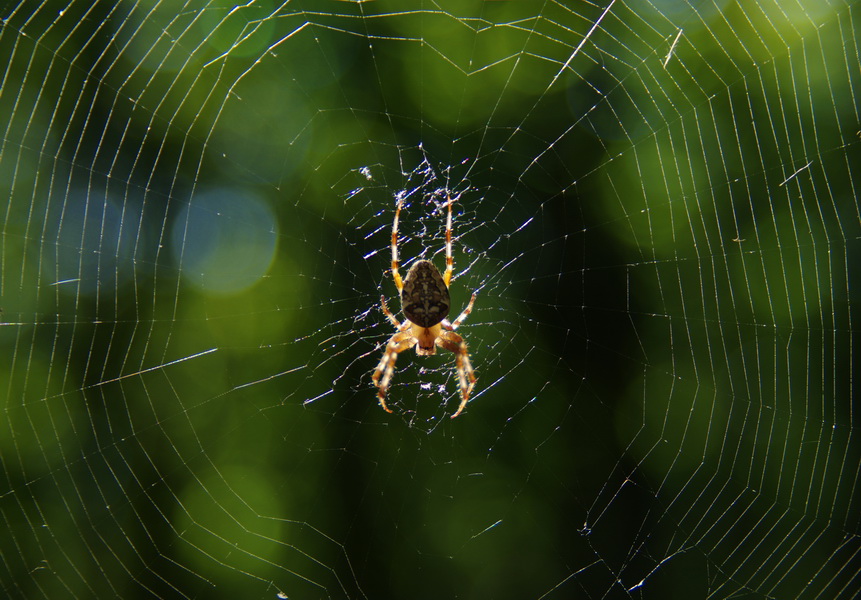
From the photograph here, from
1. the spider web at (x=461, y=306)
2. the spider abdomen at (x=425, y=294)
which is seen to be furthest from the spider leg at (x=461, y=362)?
the spider web at (x=461, y=306)

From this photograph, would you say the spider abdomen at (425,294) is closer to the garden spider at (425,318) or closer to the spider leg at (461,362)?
the garden spider at (425,318)

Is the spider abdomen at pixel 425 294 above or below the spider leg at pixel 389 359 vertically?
above

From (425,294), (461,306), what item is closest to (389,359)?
(425,294)

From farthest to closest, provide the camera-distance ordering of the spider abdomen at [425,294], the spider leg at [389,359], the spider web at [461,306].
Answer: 1. the spider web at [461,306]
2. the spider leg at [389,359]
3. the spider abdomen at [425,294]

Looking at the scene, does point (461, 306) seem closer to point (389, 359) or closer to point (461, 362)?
point (461, 362)

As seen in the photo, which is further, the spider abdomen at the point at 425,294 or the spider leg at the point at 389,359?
the spider leg at the point at 389,359

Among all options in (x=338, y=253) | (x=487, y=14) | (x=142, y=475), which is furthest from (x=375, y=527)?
(x=487, y=14)

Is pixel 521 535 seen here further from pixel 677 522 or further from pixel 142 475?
pixel 142 475
